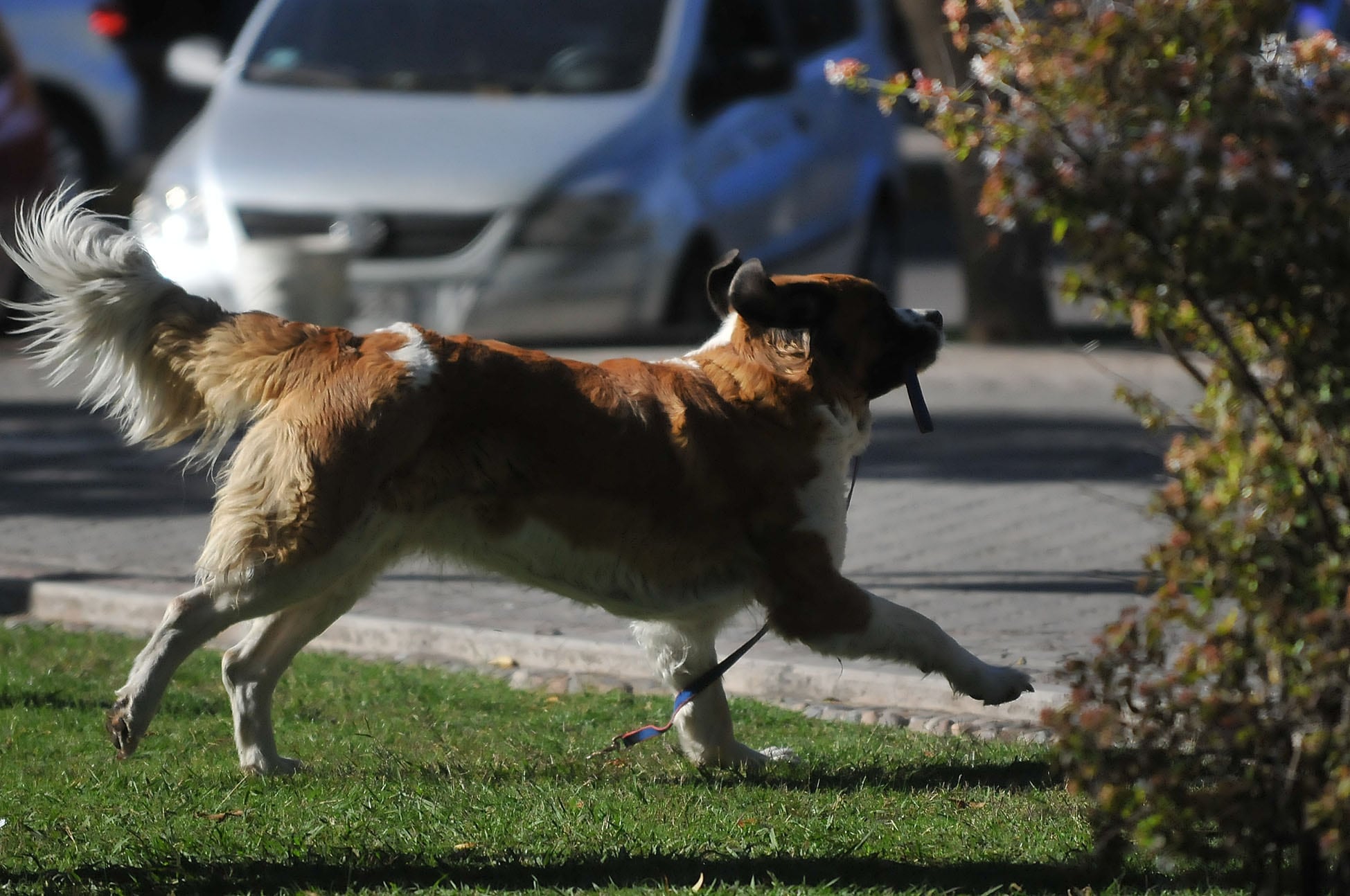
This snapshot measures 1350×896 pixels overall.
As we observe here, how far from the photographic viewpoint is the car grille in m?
11.2

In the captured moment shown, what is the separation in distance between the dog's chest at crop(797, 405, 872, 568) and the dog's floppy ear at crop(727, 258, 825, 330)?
0.93 feet

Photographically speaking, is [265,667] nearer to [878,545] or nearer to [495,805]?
[495,805]

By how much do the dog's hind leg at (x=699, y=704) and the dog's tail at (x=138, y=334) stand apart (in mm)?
1426

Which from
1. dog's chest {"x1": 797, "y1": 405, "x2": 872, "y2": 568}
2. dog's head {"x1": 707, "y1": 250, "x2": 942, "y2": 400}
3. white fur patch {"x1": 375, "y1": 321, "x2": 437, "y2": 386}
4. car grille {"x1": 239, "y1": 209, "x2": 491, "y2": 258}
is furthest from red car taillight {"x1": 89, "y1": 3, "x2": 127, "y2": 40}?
dog's chest {"x1": 797, "y1": 405, "x2": 872, "y2": 568}

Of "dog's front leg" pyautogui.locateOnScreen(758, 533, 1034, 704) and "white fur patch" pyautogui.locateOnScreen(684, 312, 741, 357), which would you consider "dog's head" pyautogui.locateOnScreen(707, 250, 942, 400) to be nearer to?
"white fur patch" pyautogui.locateOnScreen(684, 312, 741, 357)

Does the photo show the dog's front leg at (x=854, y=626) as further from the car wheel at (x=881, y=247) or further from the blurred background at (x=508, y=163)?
the car wheel at (x=881, y=247)

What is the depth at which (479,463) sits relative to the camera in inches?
179

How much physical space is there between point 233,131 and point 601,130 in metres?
2.56

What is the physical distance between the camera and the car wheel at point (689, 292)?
11.9 m

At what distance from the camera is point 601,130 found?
37.3ft

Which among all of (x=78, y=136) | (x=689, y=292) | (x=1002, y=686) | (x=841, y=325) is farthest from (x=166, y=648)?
(x=78, y=136)

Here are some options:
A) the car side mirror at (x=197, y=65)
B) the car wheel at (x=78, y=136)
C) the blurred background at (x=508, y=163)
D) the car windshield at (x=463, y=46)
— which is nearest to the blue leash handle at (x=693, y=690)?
the blurred background at (x=508, y=163)

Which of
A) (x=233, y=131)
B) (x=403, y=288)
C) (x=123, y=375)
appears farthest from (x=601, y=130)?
(x=123, y=375)

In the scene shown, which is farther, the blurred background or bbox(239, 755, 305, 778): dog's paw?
the blurred background
